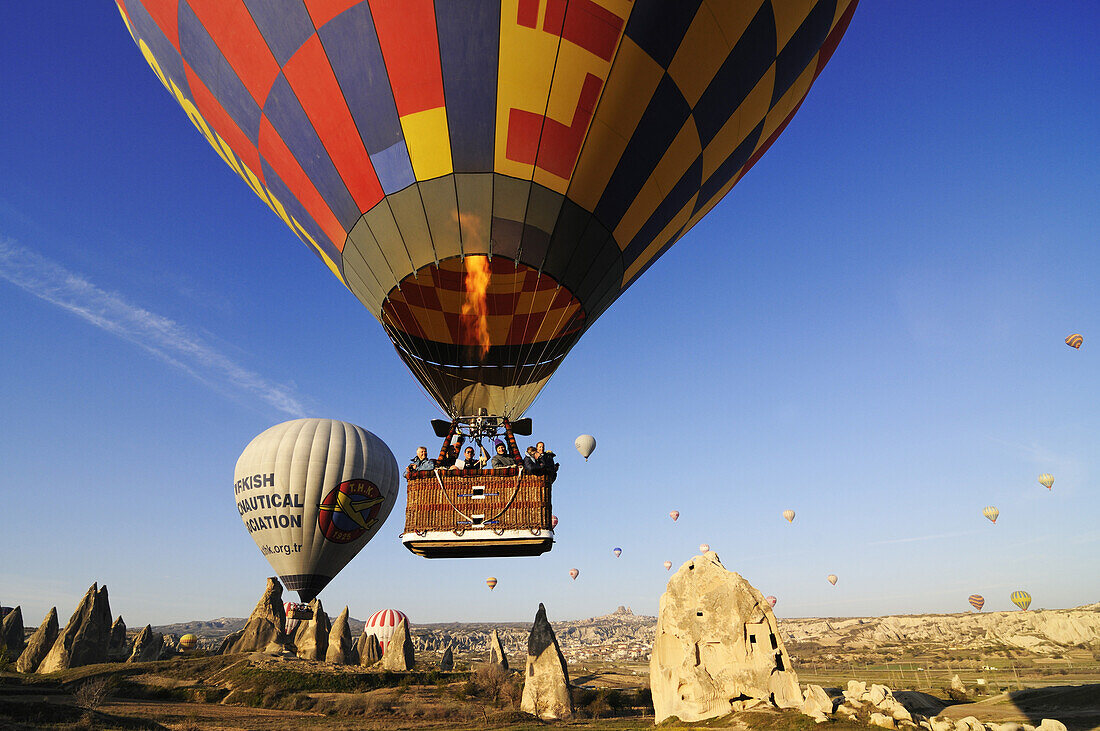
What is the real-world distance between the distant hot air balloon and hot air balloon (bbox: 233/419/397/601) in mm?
9808

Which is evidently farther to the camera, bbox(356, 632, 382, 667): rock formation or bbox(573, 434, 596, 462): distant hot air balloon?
bbox(356, 632, 382, 667): rock formation

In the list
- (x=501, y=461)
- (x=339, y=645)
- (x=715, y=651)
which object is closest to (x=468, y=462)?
(x=501, y=461)

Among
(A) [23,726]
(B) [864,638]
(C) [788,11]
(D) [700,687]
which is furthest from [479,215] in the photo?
(B) [864,638]

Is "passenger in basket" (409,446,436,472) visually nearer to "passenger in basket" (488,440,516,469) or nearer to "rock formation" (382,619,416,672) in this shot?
"passenger in basket" (488,440,516,469)

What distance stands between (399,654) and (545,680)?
609 inches

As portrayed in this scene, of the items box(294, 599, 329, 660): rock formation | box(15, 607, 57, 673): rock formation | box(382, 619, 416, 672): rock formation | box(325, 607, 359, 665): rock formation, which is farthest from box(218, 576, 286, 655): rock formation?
box(15, 607, 57, 673): rock formation

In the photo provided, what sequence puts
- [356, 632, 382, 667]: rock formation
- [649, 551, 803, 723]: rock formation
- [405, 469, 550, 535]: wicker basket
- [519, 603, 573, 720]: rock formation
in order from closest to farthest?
[405, 469, 550, 535]: wicker basket
[649, 551, 803, 723]: rock formation
[519, 603, 573, 720]: rock formation
[356, 632, 382, 667]: rock formation

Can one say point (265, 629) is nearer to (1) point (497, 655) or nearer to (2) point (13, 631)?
(1) point (497, 655)

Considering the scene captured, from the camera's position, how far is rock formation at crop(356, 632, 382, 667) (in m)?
41.2

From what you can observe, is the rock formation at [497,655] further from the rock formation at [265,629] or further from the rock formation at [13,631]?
the rock formation at [13,631]

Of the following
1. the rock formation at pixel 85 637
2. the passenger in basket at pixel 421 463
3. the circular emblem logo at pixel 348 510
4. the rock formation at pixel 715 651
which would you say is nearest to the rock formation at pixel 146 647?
the rock formation at pixel 85 637

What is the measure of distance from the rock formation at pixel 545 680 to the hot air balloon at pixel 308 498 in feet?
32.1

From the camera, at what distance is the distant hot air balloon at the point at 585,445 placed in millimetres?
29438

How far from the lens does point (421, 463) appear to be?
29.9ft
